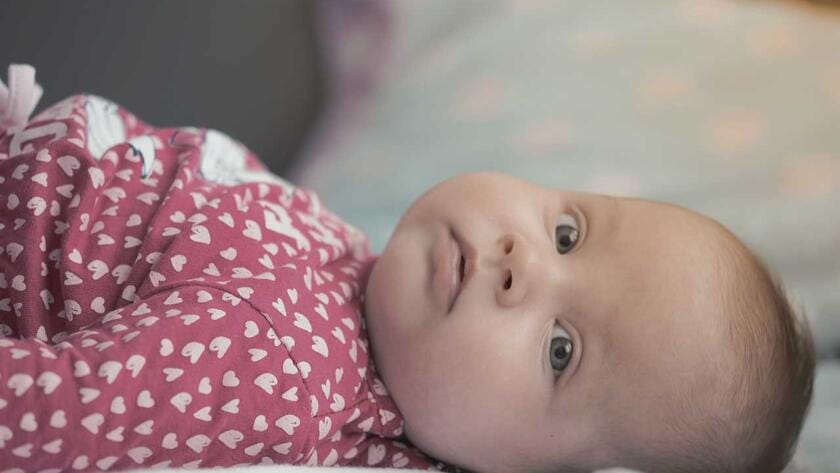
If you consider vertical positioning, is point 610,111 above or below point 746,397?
above

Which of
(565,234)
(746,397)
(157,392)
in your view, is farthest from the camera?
(565,234)

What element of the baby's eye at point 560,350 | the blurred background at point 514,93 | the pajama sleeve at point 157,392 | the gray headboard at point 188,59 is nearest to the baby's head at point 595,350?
the baby's eye at point 560,350

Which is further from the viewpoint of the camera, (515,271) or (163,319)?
(515,271)

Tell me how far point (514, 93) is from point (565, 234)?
69cm

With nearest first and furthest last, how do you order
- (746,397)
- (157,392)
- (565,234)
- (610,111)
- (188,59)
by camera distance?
(157,392), (746,397), (565,234), (188,59), (610,111)

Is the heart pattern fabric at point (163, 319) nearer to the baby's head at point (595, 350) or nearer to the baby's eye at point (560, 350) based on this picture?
the baby's head at point (595, 350)

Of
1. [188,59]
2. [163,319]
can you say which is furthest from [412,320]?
[188,59]

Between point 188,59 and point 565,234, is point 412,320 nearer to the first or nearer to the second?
point 565,234

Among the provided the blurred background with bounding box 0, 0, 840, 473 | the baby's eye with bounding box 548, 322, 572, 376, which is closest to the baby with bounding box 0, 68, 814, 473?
the baby's eye with bounding box 548, 322, 572, 376

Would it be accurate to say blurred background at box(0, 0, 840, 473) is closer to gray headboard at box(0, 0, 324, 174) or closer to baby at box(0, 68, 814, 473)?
gray headboard at box(0, 0, 324, 174)

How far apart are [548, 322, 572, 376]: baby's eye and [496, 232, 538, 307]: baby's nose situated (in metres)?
0.06

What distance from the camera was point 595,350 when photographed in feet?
3.17

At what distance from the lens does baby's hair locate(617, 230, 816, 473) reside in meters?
0.95

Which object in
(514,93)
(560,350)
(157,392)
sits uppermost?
(514,93)
